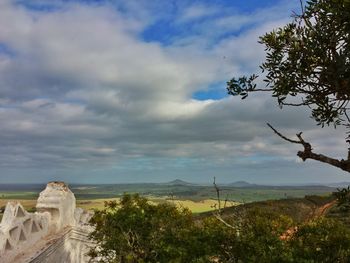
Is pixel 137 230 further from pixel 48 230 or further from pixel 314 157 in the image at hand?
pixel 314 157

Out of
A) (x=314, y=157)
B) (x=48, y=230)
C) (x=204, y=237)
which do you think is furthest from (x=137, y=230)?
(x=314, y=157)

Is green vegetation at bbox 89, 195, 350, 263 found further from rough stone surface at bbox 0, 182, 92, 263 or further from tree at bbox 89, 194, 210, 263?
rough stone surface at bbox 0, 182, 92, 263

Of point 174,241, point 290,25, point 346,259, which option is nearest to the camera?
point 290,25

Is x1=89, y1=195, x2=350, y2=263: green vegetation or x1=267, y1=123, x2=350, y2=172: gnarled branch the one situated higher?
x1=267, y1=123, x2=350, y2=172: gnarled branch

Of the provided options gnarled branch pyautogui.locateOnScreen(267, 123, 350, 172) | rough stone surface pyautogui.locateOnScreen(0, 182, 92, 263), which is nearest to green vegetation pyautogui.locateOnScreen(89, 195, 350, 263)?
rough stone surface pyautogui.locateOnScreen(0, 182, 92, 263)

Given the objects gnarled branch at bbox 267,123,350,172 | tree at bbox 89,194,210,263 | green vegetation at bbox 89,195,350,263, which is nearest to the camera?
gnarled branch at bbox 267,123,350,172

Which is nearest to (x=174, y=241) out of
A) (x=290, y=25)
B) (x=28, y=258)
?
(x=28, y=258)

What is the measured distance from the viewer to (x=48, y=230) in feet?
39.2

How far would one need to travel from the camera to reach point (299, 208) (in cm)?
4816

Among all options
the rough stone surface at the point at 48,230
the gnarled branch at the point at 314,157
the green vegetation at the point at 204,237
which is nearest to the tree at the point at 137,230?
the green vegetation at the point at 204,237

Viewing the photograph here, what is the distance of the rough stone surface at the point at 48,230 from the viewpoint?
970cm

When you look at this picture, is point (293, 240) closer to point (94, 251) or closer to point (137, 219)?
point (137, 219)

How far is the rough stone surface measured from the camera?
31.8ft

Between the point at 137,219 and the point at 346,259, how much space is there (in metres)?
7.48
